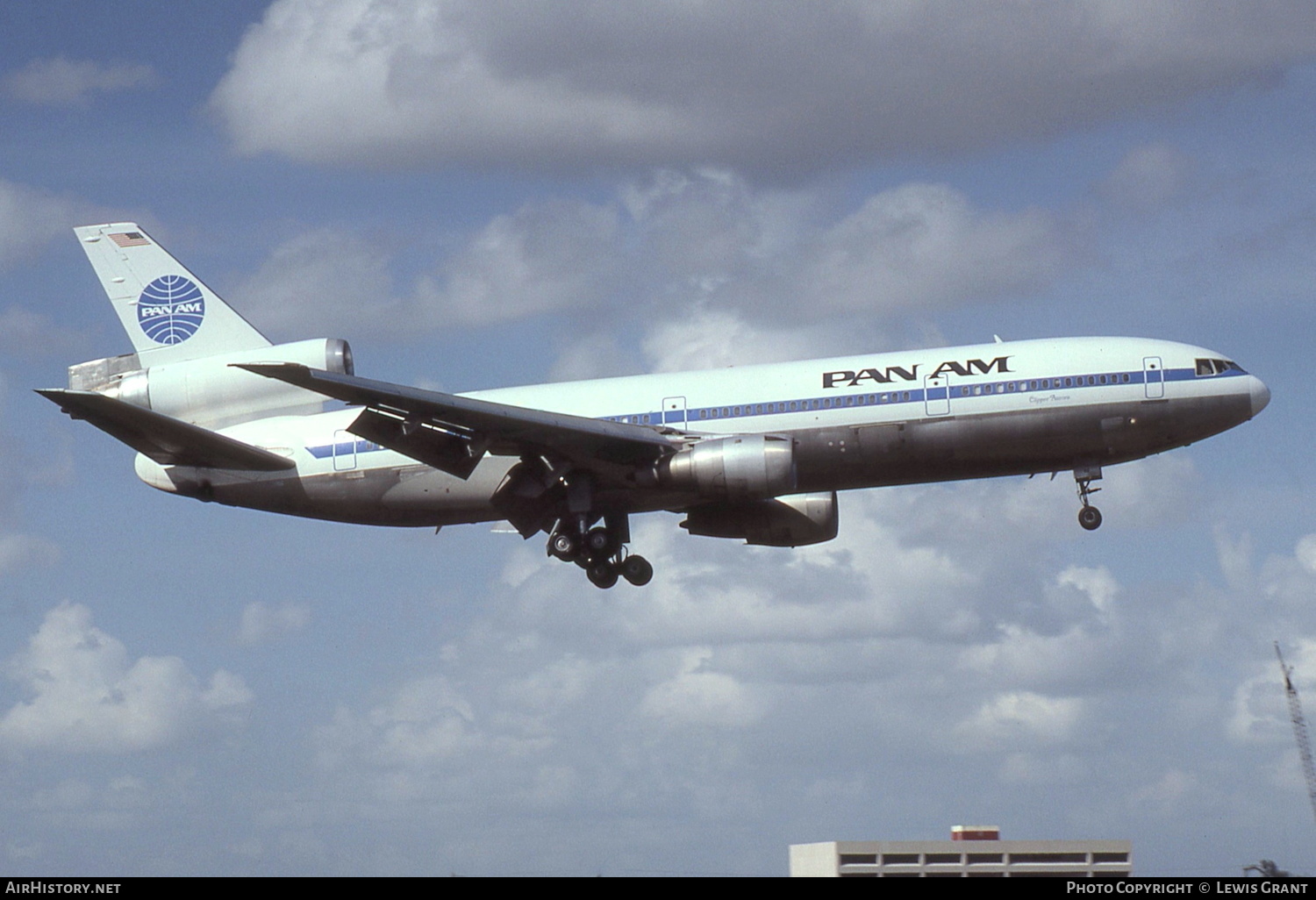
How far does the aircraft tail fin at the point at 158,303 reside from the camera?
49.8 meters

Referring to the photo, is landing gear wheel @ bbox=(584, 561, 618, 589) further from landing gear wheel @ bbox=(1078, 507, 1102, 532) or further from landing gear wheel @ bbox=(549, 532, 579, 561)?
landing gear wheel @ bbox=(1078, 507, 1102, 532)

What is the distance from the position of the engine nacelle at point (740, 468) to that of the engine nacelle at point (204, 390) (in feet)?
41.2

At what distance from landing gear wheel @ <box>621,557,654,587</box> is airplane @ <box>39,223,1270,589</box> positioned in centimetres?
8

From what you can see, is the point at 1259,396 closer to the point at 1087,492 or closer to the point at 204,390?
the point at 1087,492

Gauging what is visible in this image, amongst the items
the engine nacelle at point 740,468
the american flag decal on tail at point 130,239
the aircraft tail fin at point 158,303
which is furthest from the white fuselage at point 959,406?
the american flag decal on tail at point 130,239

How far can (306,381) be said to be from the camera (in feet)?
131

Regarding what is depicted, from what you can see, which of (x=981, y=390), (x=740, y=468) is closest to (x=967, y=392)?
(x=981, y=390)

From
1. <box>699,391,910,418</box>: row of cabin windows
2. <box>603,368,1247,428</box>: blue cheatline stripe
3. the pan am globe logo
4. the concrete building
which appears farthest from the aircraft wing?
the concrete building

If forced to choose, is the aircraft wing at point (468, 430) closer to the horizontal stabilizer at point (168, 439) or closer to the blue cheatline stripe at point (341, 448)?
the blue cheatline stripe at point (341, 448)

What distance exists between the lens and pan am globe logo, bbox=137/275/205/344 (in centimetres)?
5012

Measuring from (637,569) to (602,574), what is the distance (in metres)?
1.09

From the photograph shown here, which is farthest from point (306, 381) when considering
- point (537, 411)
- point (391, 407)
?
point (537, 411)

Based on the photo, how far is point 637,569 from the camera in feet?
158
